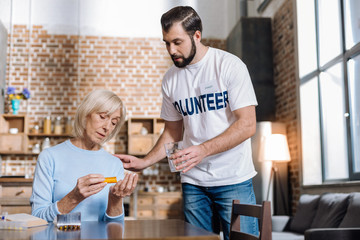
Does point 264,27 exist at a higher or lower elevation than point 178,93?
higher

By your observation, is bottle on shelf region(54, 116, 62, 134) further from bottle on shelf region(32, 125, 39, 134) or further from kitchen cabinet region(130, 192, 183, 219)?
kitchen cabinet region(130, 192, 183, 219)

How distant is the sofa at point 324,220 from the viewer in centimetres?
301

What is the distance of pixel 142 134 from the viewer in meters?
7.07

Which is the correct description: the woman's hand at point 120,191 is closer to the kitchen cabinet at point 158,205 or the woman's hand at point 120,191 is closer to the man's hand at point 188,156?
the man's hand at point 188,156

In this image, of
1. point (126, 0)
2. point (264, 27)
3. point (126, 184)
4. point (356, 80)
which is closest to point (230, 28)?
point (264, 27)

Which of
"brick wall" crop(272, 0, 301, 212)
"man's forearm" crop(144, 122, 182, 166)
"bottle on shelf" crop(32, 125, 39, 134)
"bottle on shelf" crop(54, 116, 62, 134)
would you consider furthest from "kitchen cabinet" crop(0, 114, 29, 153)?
"man's forearm" crop(144, 122, 182, 166)

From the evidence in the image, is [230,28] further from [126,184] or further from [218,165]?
[126,184]

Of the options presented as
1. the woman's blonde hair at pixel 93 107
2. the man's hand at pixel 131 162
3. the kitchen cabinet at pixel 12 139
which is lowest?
the man's hand at pixel 131 162

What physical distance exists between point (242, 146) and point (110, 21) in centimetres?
588

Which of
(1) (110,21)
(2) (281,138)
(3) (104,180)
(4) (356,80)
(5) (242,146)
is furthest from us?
(1) (110,21)

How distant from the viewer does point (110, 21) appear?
7.63m

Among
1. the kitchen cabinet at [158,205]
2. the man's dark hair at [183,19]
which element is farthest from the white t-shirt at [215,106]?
the kitchen cabinet at [158,205]

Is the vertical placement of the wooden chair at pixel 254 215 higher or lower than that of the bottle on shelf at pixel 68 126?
lower

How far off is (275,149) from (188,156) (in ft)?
12.5
